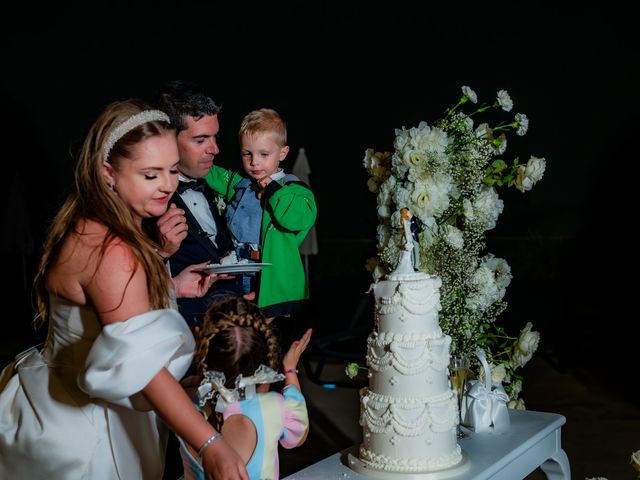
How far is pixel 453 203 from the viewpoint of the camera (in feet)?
9.22

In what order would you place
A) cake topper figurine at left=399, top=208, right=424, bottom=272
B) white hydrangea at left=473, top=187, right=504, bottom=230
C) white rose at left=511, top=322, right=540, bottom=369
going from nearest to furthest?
cake topper figurine at left=399, top=208, right=424, bottom=272
white hydrangea at left=473, top=187, right=504, bottom=230
white rose at left=511, top=322, right=540, bottom=369

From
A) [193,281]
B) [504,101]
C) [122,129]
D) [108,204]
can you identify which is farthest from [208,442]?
[504,101]

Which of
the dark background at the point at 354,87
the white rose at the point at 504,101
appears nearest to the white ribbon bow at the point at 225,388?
the white rose at the point at 504,101

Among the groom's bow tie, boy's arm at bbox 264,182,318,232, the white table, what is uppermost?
the groom's bow tie

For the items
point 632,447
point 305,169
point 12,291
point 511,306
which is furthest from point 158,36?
point 632,447

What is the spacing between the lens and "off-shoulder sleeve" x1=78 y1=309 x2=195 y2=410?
183 cm

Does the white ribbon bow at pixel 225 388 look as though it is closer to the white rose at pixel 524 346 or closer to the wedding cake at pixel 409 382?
the wedding cake at pixel 409 382

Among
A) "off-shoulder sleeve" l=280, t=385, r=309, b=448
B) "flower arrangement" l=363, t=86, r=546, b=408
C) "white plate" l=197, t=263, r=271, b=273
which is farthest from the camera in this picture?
"flower arrangement" l=363, t=86, r=546, b=408

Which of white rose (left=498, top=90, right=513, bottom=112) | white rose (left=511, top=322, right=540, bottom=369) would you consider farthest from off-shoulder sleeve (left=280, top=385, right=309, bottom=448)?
white rose (left=498, top=90, right=513, bottom=112)

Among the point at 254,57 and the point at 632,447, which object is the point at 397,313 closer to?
the point at 632,447

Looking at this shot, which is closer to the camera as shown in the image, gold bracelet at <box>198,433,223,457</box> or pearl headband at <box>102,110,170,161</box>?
gold bracelet at <box>198,433,223,457</box>

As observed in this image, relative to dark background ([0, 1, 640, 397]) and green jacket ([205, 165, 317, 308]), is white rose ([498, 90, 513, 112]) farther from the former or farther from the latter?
dark background ([0, 1, 640, 397])

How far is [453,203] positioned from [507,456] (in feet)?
2.62

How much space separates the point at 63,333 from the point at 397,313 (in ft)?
2.72
